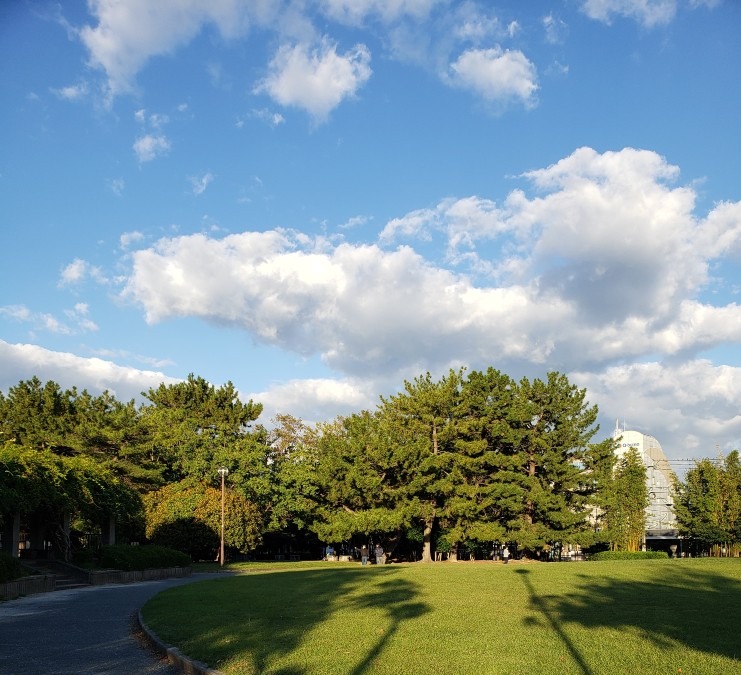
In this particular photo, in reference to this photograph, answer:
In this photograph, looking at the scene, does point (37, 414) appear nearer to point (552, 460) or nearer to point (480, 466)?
point (480, 466)

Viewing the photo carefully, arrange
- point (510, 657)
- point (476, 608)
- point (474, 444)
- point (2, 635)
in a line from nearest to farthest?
point (510, 657) → point (2, 635) → point (476, 608) → point (474, 444)

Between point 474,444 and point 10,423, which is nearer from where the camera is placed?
point 474,444

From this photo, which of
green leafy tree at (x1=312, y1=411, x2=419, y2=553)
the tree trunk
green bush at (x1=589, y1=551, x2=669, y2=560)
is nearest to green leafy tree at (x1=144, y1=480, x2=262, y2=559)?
green leafy tree at (x1=312, y1=411, x2=419, y2=553)

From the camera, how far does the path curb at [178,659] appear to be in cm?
884

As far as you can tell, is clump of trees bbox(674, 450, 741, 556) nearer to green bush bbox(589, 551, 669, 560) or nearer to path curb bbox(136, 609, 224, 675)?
green bush bbox(589, 551, 669, 560)

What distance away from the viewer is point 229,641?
1079 centimetres

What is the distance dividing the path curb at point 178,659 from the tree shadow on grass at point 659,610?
16.4 ft

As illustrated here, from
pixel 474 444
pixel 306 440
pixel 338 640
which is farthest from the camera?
pixel 306 440

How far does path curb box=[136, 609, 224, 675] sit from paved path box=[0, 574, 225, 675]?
0.12m

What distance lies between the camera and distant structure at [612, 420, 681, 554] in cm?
7462

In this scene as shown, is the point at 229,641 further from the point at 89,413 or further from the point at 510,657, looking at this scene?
the point at 89,413

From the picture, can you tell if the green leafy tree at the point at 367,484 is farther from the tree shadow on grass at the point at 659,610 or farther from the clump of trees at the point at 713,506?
the clump of trees at the point at 713,506

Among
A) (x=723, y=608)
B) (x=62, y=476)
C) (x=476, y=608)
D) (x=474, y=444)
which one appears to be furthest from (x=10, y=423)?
(x=723, y=608)

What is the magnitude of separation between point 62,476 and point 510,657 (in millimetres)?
25164
